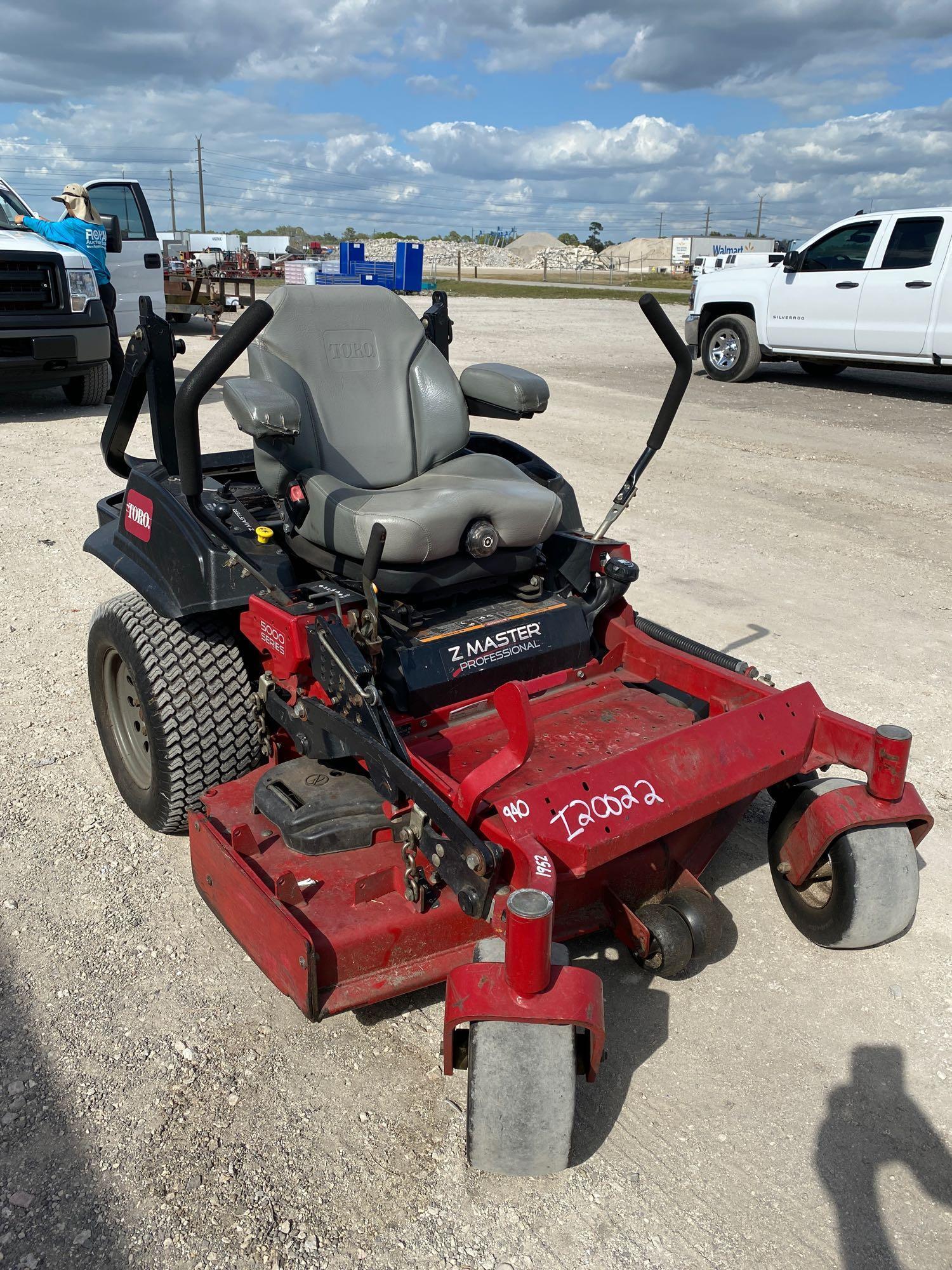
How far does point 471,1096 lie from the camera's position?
2.07 meters

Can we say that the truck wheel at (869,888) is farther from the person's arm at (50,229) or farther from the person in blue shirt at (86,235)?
the person's arm at (50,229)

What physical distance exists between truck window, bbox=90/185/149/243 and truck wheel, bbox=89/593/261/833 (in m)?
11.4

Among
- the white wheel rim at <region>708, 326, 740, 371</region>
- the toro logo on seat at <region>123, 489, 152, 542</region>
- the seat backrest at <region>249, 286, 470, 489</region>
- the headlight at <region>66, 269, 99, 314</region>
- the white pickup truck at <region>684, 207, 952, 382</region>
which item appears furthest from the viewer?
the white wheel rim at <region>708, 326, 740, 371</region>

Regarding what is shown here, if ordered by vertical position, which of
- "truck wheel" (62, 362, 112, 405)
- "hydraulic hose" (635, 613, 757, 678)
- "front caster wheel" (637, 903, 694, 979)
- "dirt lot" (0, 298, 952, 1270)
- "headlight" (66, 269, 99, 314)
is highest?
"headlight" (66, 269, 99, 314)

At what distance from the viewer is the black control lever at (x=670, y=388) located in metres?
3.20

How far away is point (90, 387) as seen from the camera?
10164mm

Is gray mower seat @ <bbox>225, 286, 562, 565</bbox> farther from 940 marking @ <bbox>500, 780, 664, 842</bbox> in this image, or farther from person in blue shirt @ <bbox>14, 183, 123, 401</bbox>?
person in blue shirt @ <bbox>14, 183, 123, 401</bbox>

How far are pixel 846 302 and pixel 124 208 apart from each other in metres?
9.11

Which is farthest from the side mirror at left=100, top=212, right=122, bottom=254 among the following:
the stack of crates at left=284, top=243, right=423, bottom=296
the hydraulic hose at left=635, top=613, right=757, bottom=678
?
the stack of crates at left=284, top=243, right=423, bottom=296

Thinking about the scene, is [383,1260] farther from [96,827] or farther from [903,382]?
[903,382]

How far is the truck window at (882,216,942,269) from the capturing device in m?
10.5

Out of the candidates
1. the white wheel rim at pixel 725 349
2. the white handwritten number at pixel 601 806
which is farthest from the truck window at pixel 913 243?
the white handwritten number at pixel 601 806

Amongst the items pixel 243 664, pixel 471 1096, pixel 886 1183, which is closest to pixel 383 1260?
pixel 471 1096

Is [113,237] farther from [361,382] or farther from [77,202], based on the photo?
[361,382]
